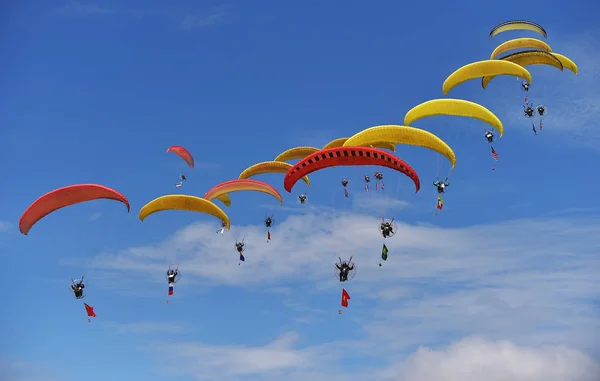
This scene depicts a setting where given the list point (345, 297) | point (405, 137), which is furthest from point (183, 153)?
point (405, 137)

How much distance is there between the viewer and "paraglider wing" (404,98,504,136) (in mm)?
30125

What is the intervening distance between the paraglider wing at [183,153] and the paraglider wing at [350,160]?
20663 millimetres

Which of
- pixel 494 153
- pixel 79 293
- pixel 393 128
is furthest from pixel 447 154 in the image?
pixel 79 293

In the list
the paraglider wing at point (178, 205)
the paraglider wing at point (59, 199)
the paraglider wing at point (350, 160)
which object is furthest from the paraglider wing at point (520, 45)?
the paraglider wing at point (59, 199)

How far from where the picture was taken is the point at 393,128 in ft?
93.4

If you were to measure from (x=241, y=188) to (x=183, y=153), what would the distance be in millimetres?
12166

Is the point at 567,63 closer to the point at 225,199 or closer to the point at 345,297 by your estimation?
the point at 345,297

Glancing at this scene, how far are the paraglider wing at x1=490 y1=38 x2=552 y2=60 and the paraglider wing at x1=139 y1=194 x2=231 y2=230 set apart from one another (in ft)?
70.7

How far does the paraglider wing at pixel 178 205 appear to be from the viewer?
33656mm

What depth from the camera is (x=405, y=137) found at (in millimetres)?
28484

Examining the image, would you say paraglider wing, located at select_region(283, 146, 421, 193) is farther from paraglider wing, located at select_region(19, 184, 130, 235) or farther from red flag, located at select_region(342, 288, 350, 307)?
paraglider wing, located at select_region(19, 184, 130, 235)

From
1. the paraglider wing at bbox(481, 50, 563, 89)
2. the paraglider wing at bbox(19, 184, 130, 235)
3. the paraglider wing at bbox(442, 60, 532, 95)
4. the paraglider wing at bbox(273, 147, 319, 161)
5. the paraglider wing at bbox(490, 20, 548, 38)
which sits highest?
the paraglider wing at bbox(490, 20, 548, 38)

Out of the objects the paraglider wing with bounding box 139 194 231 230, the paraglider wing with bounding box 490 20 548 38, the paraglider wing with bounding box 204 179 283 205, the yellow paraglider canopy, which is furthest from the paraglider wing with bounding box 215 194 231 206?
the paraglider wing with bounding box 490 20 548 38

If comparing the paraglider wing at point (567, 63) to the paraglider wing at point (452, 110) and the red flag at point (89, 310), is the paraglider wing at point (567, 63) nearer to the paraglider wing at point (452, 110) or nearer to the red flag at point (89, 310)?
the paraglider wing at point (452, 110)
